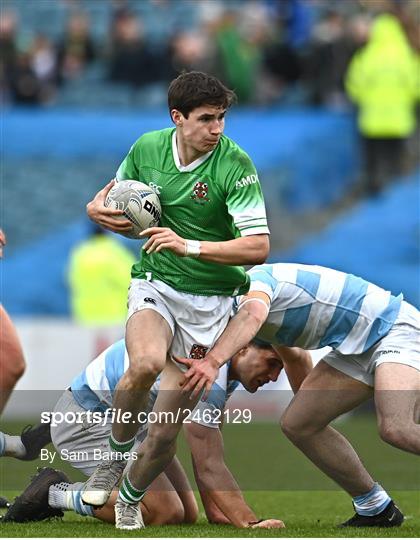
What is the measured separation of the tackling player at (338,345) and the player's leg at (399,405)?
0.04 feet

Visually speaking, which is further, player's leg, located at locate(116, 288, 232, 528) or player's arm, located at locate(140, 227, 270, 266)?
player's leg, located at locate(116, 288, 232, 528)

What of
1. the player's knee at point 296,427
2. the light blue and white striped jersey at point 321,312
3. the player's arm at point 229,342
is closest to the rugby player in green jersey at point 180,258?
the player's arm at point 229,342

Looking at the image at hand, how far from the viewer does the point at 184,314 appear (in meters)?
7.86

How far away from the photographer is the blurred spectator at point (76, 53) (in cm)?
2184

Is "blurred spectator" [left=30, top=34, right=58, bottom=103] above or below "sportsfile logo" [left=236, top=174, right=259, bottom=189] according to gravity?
below

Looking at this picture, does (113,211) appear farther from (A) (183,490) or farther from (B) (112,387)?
(A) (183,490)

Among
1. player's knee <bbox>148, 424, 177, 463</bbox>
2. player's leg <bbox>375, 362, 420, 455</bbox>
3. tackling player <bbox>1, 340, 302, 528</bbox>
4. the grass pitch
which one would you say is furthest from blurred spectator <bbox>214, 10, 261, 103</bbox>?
player's knee <bbox>148, 424, 177, 463</bbox>

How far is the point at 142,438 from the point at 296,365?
1.04 m

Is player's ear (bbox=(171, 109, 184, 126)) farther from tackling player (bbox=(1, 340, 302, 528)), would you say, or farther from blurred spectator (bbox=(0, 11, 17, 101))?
blurred spectator (bbox=(0, 11, 17, 101))

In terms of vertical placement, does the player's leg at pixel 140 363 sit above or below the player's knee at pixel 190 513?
above

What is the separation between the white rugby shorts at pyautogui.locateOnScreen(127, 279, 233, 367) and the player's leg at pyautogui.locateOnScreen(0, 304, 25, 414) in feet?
3.90

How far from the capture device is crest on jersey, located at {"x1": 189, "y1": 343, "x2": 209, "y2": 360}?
783 cm

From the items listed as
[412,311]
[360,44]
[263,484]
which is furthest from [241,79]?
[412,311]

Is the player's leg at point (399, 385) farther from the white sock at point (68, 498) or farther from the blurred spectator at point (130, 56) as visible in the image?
the blurred spectator at point (130, 56)
